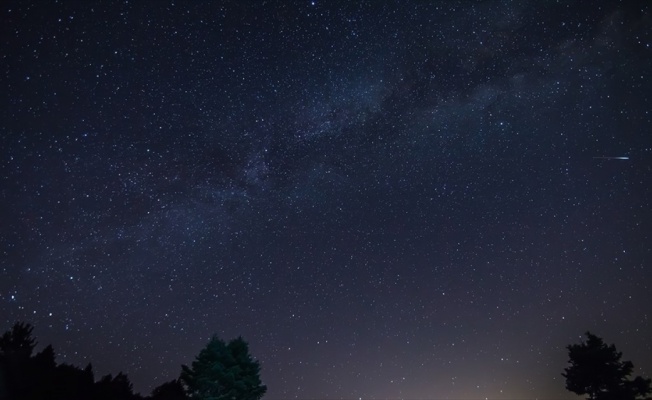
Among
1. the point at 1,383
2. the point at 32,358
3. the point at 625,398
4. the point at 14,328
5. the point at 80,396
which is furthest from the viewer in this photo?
the point at 625,398

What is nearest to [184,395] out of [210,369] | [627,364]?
[210,369]

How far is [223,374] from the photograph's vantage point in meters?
17.4

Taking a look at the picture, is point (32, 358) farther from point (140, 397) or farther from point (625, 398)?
point (625, 398)

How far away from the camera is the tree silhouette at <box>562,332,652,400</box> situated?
16438mm

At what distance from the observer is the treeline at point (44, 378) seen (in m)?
10.0

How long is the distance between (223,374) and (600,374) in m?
16.5

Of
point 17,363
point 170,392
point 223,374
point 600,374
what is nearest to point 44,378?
point 17,363

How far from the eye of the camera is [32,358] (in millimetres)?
11938

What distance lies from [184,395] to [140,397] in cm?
315

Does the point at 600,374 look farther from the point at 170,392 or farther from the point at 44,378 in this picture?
the point at 44,378

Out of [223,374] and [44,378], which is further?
[223,374]

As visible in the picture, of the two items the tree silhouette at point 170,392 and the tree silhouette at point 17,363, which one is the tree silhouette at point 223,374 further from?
the tree silhouette at point 17,363

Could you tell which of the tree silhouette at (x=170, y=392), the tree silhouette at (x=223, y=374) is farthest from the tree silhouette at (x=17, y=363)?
the tree silhouette at (x=223, y=374)

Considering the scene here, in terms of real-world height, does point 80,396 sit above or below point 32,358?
below
